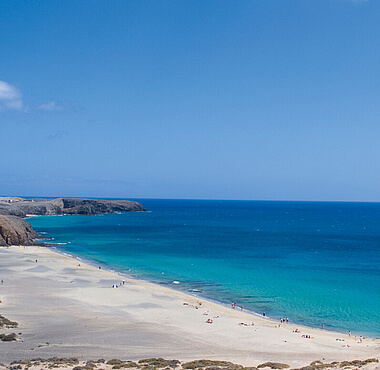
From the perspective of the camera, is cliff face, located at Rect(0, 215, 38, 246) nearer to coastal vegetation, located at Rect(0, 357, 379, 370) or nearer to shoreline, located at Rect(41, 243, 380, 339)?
shoreline, located at Rect(41, 243, 380, 339)

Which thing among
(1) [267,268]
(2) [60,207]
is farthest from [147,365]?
(2) [60,207]

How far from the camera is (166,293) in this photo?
138 feet

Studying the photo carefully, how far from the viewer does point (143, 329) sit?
28.9 meters

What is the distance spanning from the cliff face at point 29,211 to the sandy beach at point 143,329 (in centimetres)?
3056

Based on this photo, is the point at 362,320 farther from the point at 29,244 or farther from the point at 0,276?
the point at 29,244

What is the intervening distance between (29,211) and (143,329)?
14394 centimetres

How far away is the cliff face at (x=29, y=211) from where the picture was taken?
7406cm

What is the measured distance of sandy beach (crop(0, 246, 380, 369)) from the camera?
75.9 feet

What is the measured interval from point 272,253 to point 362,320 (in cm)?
3904

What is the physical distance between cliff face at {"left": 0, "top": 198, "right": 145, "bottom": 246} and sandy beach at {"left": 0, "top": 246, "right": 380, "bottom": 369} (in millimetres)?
30562

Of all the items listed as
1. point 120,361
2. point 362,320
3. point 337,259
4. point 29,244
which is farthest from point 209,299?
point 29,244

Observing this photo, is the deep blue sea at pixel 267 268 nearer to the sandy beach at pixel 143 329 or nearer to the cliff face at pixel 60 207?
the sandy beach at pixel 143 329

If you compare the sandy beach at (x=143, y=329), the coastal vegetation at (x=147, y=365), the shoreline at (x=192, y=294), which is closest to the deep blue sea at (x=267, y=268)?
the shoreline at (x=192, y=294)

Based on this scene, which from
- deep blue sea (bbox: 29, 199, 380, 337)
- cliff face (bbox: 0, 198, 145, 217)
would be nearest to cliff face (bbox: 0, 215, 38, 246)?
deep blue sea (bbox: 29, 199, 380, 337)
